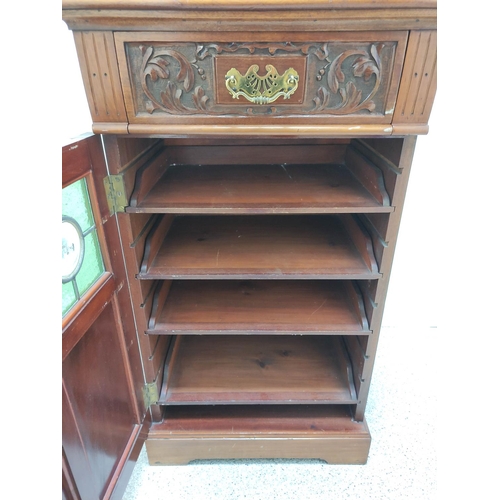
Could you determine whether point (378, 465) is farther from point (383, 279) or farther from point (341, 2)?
point (341, 2)

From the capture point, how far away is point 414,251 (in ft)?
4.81

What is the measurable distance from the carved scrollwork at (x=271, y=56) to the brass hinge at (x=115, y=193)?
0.54 feet

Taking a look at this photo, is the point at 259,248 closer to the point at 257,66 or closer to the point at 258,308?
the point at 258,308

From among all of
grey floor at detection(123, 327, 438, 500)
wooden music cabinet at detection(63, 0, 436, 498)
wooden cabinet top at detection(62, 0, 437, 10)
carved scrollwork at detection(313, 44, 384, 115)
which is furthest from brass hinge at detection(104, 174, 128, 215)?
grey floor at detection(123, 327, 438, 500)

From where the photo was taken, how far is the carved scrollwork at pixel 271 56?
2.11 ft

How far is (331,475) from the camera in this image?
43.0 inches

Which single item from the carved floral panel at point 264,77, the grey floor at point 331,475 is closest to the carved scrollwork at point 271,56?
the carved floral panel at point 264,77

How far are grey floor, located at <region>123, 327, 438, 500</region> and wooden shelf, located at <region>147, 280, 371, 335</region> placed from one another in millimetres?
494

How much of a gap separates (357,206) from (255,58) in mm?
385

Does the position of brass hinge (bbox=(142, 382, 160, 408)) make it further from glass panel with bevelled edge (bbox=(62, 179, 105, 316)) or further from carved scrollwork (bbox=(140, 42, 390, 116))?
carved scrollwork (bbox=(140, 42, 390, 116))

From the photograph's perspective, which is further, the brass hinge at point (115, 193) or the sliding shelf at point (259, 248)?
the sliding shelf at point (259, 248)

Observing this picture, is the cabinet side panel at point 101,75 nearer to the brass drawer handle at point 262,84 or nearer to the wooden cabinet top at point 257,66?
the wooden cabinet top at point 257,66

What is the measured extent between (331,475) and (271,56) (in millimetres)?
1164

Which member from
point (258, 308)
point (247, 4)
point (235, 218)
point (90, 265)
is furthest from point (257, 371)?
point (247, 4)
